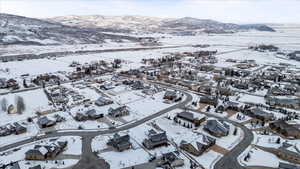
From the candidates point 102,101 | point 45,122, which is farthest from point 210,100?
point 45,122

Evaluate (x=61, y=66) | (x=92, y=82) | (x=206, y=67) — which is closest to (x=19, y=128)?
(x=92, y=82)

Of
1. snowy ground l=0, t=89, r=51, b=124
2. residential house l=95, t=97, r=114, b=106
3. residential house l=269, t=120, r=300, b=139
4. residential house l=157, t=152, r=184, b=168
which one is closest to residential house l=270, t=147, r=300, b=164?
residential house l=269, t=120, r=300, b=139

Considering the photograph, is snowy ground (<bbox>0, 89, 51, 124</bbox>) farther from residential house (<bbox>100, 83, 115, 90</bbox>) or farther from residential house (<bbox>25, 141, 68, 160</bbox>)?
residential house (<bbox>100, 83, 115, 90</bbox>)

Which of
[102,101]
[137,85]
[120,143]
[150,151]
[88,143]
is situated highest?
[137,85]

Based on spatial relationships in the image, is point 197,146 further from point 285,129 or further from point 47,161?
point 47,161

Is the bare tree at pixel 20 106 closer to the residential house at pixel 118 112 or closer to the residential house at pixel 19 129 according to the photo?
the residential house at pixel 19 129

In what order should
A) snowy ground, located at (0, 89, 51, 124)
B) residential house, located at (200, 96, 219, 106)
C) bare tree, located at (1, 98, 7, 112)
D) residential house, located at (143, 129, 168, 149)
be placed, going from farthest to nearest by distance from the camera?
1. residential house, located at (200, 96, 219, 106)
2. bare tree, located at (1, 98, 7, 112)
3. snowy ground, located at (0, 89, 51, 124)
4. residential house, located at (143, 129, 168, 149)

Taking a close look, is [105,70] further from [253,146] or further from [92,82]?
[253,146]
